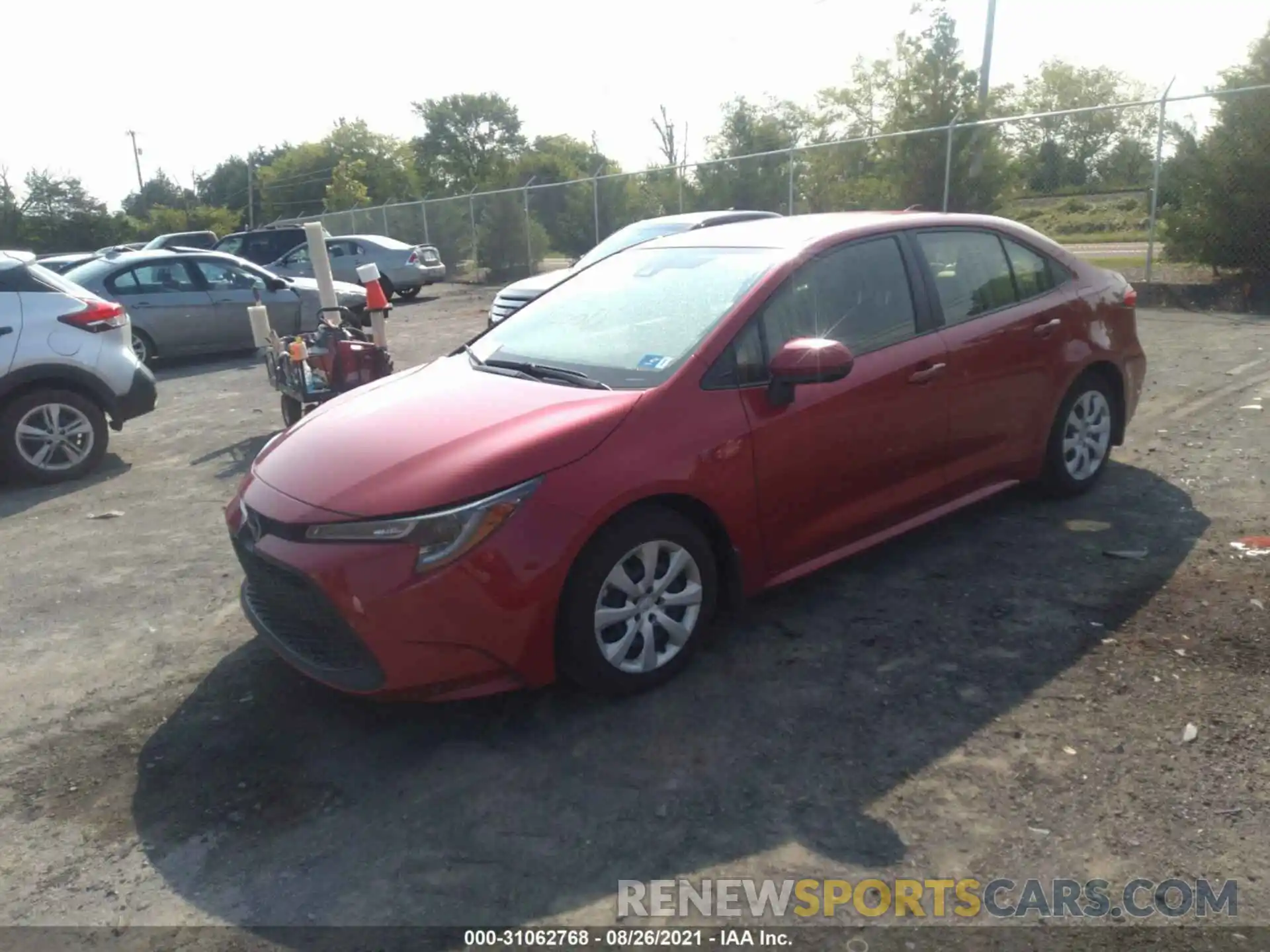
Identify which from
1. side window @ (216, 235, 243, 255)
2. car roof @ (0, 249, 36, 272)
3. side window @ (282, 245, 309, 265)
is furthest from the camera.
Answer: side window @ (216, 235, 243, 255)

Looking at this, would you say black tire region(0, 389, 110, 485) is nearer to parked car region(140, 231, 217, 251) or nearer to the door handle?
the door handle

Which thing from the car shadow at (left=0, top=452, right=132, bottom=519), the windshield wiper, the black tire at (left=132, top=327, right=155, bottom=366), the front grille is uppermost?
the windshield wiper

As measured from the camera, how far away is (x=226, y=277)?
13719mm

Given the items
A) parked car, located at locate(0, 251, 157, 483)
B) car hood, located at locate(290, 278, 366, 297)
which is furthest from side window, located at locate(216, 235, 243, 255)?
parked car, located at locate(0, 251, 157, 483)

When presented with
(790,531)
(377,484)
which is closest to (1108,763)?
(790,531)

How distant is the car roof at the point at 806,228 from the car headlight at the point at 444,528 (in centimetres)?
188

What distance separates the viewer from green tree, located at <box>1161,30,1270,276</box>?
12078 millimetres

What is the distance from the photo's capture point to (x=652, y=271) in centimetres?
486

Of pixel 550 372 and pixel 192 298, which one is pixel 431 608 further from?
pixel 192 298

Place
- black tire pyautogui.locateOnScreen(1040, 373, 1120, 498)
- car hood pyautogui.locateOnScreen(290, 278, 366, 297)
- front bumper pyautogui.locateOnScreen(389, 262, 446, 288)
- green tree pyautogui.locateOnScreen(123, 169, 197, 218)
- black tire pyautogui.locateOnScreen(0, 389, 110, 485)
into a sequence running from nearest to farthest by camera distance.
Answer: black tire pyautogui.locateOnScreen(1040, 373, 1120, 498)
black tire pyautogui.locateOnScreen(0, 389, 110, 485)
car hood pyautogui.locateOnScreen(290, 278, 366, 297)
front bumper pyautogui.locateOnScreen(389, 262, 446, 288)
green tree pyautogui.locateOnScreen(123, 169, 197, 218)

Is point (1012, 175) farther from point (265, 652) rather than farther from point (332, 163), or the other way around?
point (332, 163)

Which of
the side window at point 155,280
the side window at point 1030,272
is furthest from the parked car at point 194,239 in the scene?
the side window at point 1030,272

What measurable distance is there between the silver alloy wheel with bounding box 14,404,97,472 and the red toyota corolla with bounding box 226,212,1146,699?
13.7 ft

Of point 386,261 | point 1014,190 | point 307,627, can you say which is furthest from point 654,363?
point 386,261
